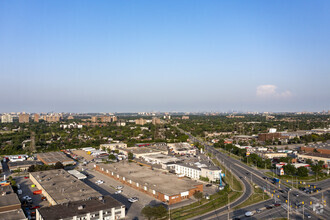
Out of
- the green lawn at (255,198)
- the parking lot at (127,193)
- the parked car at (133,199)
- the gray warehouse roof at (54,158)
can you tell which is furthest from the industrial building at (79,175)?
the green lawn at (255,198)

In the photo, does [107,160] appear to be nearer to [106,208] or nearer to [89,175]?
[89,175]

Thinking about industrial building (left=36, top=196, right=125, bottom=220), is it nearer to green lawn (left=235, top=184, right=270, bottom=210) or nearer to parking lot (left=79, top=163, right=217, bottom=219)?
parking lot (left=79, top=163, right=217, bottom=219)

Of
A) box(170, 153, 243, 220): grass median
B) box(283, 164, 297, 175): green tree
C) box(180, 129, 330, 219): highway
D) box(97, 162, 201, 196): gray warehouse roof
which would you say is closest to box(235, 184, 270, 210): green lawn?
box(180, 129, 330, 219): highway

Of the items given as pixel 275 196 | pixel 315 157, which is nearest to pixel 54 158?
pixel 275 196

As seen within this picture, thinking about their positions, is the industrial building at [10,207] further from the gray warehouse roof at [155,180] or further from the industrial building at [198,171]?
the industrial building at [198,171]

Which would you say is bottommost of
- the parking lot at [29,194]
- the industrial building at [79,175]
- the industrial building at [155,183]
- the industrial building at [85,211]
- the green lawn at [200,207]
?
the parking lot at [29,194]

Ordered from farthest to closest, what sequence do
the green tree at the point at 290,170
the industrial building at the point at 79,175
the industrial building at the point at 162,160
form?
the industrial building at the point at 162,160 < the green tree at the point at 290,170 < the industrial building at the point at 79,175

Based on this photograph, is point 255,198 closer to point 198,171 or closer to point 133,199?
point 198,171
